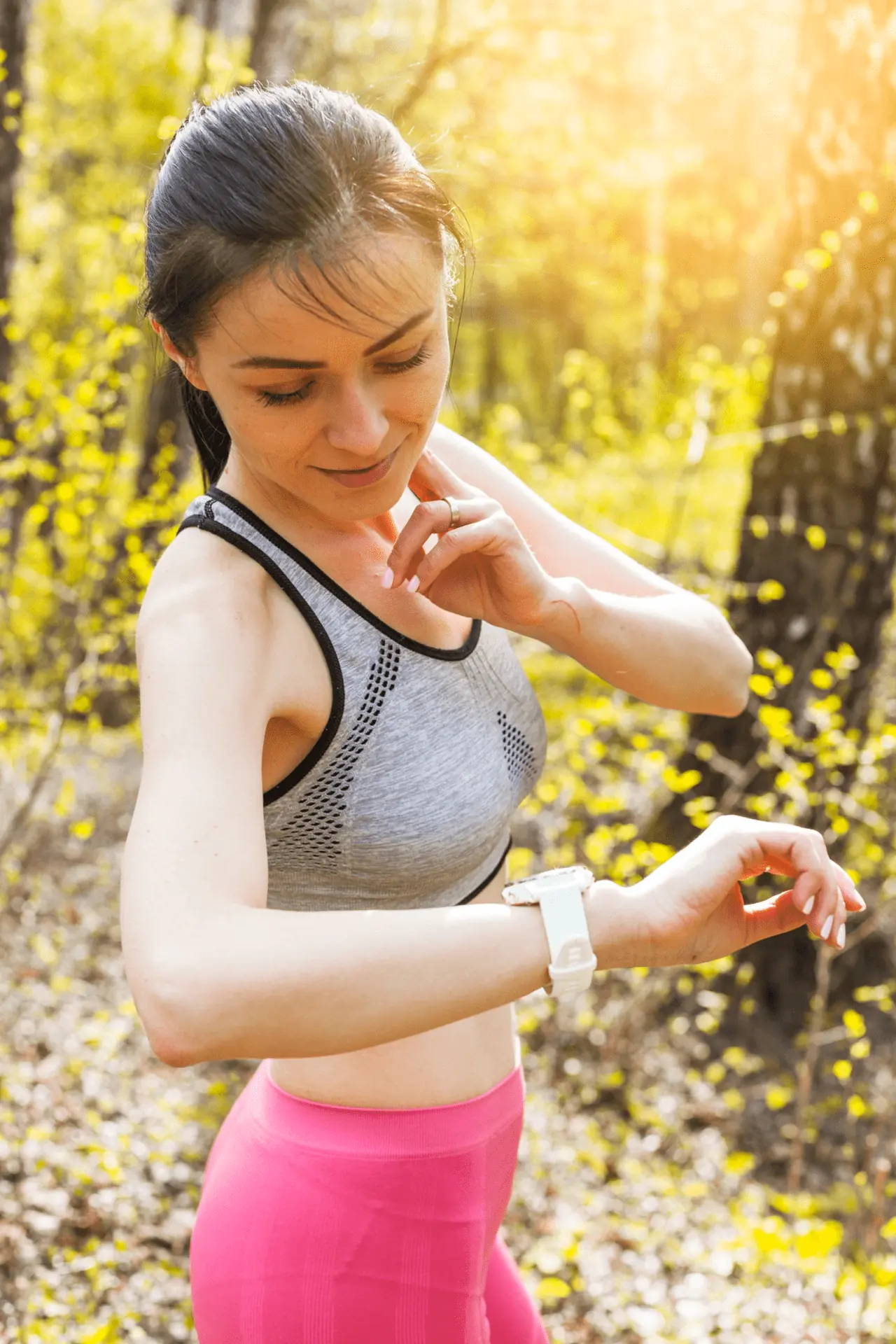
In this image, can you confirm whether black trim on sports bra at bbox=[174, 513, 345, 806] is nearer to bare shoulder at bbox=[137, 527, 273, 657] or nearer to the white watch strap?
bare shoulder at bbox=[137, 527, 273, 657]

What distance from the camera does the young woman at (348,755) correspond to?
109 centimetres

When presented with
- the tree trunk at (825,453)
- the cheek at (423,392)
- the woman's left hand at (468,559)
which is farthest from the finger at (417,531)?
the tree trunk at (825,453)

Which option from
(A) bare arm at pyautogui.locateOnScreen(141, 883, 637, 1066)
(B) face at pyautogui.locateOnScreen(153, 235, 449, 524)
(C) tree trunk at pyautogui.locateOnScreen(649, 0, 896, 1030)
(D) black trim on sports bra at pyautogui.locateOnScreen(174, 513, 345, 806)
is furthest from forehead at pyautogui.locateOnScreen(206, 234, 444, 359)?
(C) tree trunk at pyautogui.locateOnScreen(649, 0, 896, 1030)

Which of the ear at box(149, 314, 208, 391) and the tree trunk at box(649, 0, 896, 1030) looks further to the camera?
the tree trunk at box(649, 0, 896, 1030)

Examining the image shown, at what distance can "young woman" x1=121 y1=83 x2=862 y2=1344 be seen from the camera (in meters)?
1.09

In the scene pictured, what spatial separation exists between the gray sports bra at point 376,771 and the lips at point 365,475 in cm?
10

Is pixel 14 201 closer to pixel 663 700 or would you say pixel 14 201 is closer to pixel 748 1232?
pixel 663 700

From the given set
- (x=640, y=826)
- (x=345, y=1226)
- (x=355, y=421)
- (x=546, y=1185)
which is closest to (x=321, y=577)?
(x=355, y=421)

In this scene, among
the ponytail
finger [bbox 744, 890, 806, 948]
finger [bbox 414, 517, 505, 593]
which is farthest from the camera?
the ponytail

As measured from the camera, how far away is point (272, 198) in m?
1.20

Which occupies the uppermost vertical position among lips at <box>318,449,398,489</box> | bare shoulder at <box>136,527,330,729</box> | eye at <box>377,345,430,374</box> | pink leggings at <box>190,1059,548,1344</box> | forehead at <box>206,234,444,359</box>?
forehead at <box>206,234,444,359</box>

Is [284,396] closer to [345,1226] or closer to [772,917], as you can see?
[772,917]

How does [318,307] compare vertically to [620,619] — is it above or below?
above

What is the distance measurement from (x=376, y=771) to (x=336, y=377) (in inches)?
18.3
